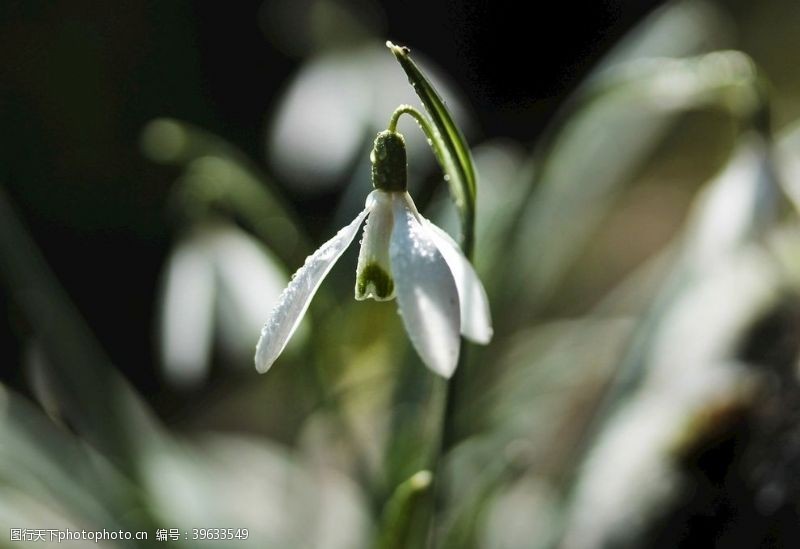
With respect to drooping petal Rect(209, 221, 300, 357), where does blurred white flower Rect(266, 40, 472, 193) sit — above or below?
above

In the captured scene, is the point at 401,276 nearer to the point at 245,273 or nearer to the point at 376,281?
the point at 376,281

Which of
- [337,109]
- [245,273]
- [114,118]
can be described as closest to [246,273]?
[245,273]

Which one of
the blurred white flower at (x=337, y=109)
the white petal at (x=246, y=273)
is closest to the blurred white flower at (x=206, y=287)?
the white petal at (x=246, y=273)

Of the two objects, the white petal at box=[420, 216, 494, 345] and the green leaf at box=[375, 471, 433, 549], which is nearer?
the white petal at box=[420, 216, 494, 345]

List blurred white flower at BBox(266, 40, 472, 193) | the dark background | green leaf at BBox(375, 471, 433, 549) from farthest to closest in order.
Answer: the dark background
blurred white flower at BBox(266, 40, 472, 193)
green leaf at BBox(375, 471, 433, 549)

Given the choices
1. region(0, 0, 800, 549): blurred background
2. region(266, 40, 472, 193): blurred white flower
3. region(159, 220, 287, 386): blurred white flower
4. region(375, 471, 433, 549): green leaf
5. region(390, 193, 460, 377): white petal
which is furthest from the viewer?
region(266, 40, 472, 193): blurred white flower

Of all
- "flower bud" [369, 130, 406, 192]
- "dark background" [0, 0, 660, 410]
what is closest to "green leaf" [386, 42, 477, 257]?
"flower bud" [369, 130, 406, 192]

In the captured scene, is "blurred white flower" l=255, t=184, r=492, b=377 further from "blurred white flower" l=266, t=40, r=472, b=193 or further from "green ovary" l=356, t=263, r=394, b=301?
"blurred white flower" l=266, t=40, r=472, b=193

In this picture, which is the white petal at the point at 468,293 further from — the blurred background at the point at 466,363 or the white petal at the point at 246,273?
the white petal at the point at 246,273
